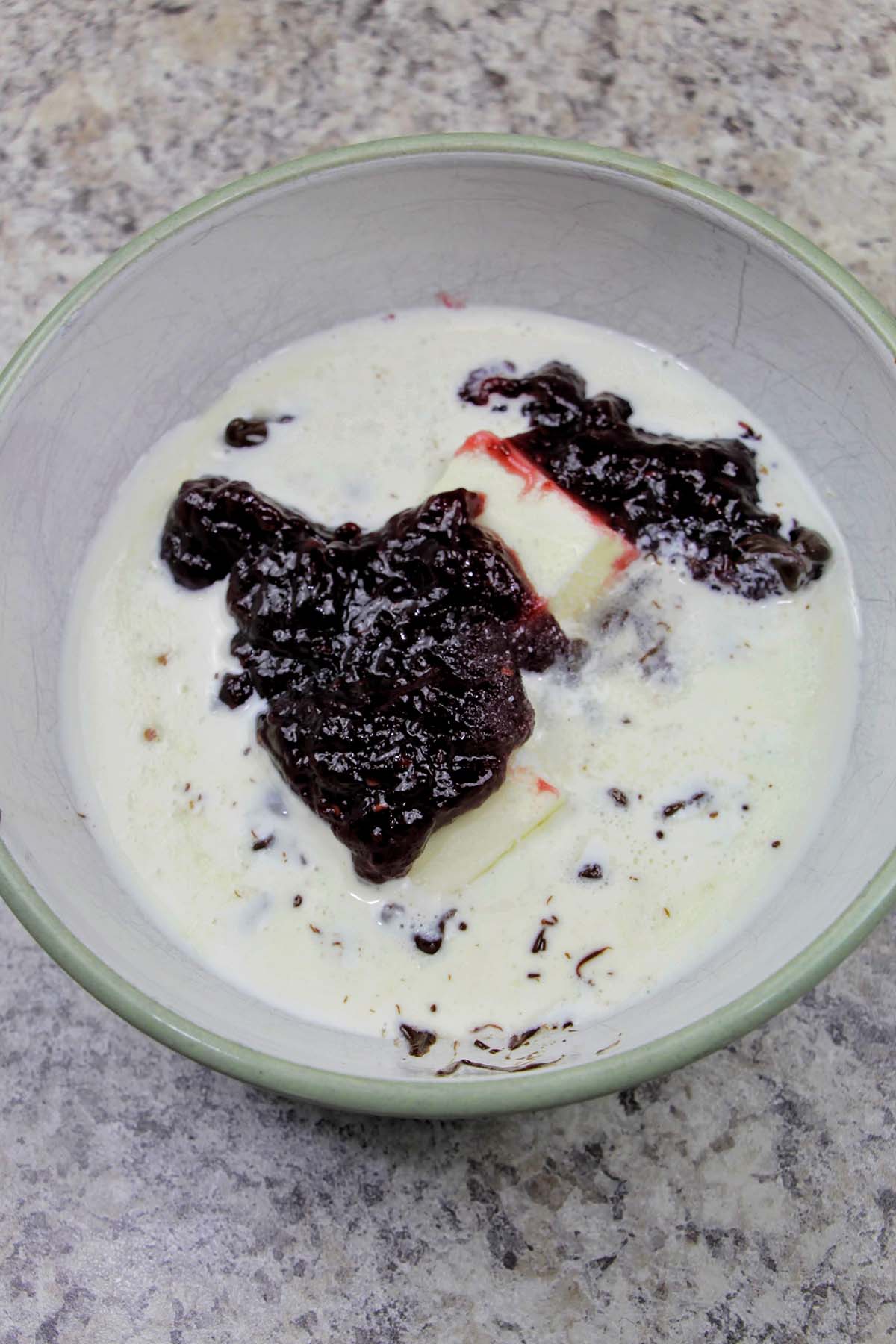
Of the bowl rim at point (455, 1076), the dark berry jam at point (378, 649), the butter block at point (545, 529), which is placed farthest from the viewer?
the butter block at point (545, 529)

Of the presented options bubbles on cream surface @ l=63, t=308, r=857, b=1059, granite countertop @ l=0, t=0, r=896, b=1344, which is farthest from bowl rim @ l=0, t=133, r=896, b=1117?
granite countertop @ l=0, t=0, r=896, b=1344

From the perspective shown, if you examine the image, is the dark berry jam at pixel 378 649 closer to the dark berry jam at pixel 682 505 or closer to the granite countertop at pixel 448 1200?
the dark berry jam at pixel 682 505

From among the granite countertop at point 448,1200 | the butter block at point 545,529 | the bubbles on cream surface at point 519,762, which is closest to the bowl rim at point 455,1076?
the bubbles on cream surface at point 519,762

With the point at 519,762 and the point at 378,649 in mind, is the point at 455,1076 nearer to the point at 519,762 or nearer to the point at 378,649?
the point at 519,762

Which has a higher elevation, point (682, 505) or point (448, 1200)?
point (682, 505)

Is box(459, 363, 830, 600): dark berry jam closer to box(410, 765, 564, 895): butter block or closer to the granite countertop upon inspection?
box(410, 765, 564, 895): butter block

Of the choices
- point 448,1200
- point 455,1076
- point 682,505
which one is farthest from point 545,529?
point 448,1200

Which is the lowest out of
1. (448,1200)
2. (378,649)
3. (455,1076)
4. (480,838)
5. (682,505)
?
(448,1200)
